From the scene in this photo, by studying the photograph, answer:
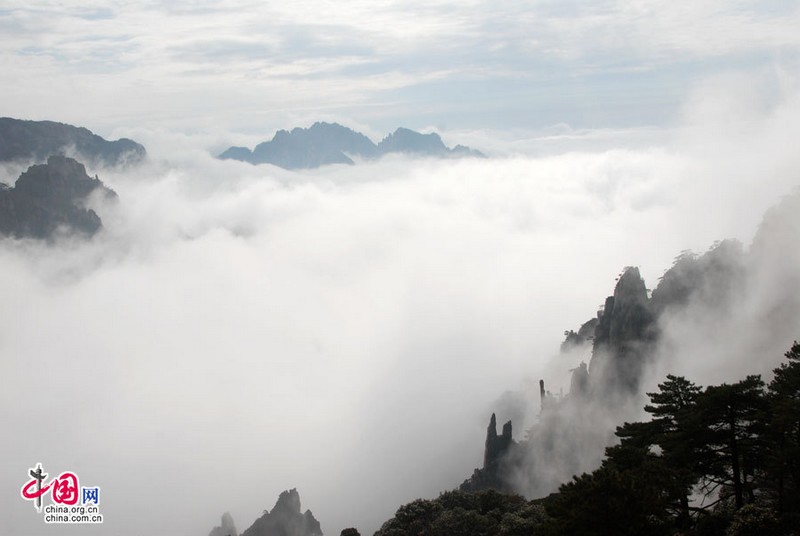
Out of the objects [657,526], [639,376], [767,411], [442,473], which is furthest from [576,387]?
[657,526]

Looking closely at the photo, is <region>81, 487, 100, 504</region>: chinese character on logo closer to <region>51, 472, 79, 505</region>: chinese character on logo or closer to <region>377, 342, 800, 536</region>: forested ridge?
<region>51, 472, 79, 505</region>: chinese character on logo

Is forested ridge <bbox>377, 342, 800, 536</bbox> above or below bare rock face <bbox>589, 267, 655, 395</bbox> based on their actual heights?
below

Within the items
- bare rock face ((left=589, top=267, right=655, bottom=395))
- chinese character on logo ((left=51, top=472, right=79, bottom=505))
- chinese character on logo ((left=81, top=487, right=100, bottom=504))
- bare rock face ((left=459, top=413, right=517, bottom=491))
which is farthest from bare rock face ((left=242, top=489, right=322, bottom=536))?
bare rock face ((left=589, top=267, right=655, bottom=395))

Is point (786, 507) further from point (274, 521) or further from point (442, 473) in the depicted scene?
point (442, 473)

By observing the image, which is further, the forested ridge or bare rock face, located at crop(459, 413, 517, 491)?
bare rock face, located at crop(459, 413, 517, 491)

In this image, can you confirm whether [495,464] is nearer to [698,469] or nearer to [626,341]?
[626,341]

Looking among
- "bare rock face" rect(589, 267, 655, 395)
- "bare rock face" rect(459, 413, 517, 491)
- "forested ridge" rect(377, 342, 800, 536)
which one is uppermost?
"bare rock face" rect(589, 267, 655, 395)

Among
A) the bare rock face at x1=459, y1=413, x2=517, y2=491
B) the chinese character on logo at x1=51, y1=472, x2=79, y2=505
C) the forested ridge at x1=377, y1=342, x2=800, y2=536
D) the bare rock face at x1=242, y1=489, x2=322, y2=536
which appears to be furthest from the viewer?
the bare rock face at x1=242, y1=489, x2=322, y2=536

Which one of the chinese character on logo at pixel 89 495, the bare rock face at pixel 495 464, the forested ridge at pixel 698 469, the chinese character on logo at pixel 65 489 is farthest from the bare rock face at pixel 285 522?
the forested ridge at pixel 698 469

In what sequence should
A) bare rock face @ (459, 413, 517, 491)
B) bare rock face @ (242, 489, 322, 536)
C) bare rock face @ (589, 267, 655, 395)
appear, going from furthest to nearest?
bare rock face @ (589, 267, 655, 395) → bare rock face @ (242, 489, 322, 536) → bare rock face @ (459, 413, 517, 491)

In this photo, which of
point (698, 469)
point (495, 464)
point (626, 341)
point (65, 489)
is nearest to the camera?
point (698, 469)

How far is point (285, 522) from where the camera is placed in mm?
132125

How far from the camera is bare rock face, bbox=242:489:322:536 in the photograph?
13112 cm

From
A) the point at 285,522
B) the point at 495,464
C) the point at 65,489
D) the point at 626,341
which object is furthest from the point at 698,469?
the point at 285,522
